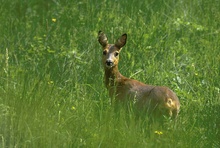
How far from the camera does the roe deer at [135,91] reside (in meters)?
8.07

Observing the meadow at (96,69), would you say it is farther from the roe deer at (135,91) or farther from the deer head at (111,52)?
the deer head at (111,52)

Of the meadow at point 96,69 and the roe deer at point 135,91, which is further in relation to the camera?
the roe deer at point 135,91

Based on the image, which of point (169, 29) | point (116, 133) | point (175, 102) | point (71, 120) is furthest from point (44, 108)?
point (169, 29)

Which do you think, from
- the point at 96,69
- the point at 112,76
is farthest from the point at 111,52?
the point at 96,69

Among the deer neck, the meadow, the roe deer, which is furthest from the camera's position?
the deer neck

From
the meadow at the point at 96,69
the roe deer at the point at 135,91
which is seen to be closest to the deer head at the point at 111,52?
the roe deer at the point at 135,91

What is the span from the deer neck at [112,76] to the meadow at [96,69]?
150 mm

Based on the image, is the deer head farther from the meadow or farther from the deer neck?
the meadow

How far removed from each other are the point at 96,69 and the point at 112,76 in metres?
0.57

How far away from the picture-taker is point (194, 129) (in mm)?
7695

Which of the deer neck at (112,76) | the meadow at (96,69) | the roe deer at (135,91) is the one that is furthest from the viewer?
the deer neck at (112,76)

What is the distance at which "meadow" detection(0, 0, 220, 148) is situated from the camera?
7.14m

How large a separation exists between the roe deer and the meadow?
179mm

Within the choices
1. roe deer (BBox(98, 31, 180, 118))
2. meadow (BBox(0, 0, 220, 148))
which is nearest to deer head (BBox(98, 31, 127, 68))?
roe deer (BBox(98, 31, 180, 118))
